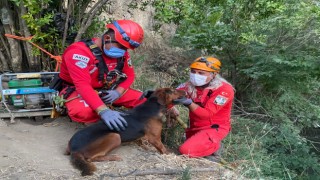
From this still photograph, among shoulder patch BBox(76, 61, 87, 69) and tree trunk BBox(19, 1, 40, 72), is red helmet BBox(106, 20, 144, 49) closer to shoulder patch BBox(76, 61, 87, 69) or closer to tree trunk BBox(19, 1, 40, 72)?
shoulder patch BBox(76, 61, 87, 69)

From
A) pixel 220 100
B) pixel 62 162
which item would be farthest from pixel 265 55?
pixel 62 162

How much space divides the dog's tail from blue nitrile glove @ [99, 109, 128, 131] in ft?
1.60

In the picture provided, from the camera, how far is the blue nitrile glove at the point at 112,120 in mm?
4301

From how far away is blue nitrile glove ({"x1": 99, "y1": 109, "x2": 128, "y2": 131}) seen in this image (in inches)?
169

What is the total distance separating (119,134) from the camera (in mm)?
4398

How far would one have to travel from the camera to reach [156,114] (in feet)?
15.1

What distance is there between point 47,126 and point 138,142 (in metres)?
1.43

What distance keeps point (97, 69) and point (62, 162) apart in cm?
135

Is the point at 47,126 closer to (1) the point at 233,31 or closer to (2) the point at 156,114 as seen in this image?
(2) the point at 156,114

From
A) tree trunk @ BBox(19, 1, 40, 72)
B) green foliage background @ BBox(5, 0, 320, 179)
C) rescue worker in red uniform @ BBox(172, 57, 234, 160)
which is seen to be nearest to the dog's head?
rescue worker in red uniform @ BBox(172, 57, 234, 160)

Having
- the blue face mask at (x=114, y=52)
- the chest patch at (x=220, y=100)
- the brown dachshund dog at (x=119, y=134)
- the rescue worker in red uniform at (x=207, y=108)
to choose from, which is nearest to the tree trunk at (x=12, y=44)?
the blue face mask at (x=114, y=52)

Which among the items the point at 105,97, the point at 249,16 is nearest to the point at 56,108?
the point at 105,97

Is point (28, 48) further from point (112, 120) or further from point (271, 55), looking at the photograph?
point (271, 55)

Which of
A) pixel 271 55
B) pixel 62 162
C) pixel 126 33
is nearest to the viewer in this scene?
pixel 62 162
